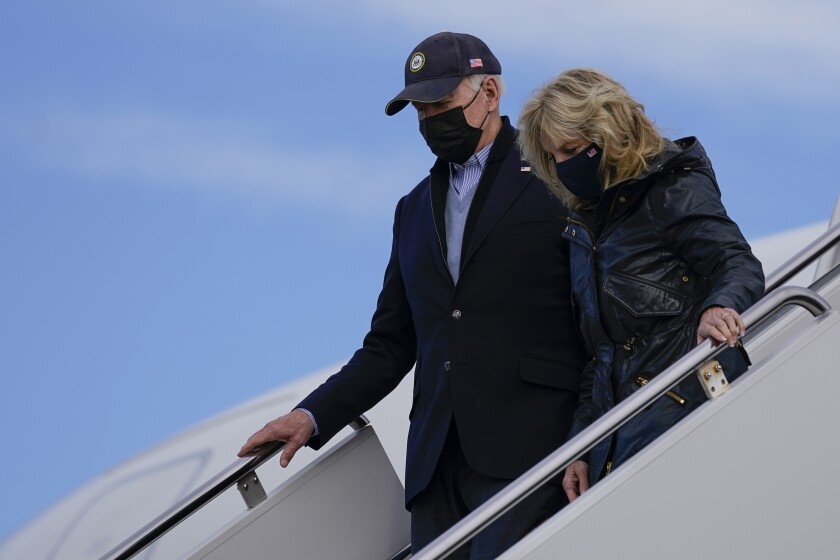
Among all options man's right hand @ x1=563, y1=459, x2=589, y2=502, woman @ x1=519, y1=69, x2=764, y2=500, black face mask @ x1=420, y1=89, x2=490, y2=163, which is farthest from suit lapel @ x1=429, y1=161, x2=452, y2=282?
man's right hand @ x1=563, y1=459, x2=589, y2=502

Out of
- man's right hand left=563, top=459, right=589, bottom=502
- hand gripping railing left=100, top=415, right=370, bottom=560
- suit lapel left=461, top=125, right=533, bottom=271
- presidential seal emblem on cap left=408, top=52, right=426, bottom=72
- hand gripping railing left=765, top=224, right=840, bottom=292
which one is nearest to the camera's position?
man's right hand left=563, top=459, right=589, bottom=502

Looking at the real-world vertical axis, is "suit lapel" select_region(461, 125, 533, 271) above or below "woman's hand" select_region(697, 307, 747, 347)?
above

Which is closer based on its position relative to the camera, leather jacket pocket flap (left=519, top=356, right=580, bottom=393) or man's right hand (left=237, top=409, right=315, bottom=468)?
leather jacket pocket flap (left=519, top=356, right=580, bottom=393)

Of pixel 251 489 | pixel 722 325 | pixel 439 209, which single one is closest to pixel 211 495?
pixel 251 489

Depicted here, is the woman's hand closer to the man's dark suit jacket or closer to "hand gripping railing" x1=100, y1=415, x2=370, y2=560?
the man's dark suit jacket

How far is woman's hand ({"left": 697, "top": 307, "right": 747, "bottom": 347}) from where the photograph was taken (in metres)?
3.07

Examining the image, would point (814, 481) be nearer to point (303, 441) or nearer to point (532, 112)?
point (532, 112)

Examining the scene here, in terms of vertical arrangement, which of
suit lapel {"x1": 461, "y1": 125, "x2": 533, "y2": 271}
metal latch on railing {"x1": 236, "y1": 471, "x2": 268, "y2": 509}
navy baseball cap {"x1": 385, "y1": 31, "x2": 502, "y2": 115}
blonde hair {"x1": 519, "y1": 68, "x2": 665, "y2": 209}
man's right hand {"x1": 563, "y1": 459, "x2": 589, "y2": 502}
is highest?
navy baseball cap {"x1": 385, "y1": 31, "x2": 502, "y2": 115}

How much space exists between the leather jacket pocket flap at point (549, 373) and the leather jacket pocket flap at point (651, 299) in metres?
0.48

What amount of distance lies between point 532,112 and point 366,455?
1519 mm

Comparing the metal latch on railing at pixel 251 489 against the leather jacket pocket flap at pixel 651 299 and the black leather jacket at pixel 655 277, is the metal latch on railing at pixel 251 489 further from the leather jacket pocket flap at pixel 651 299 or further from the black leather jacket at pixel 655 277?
the leather jacket pocket flap at pixel 651 299

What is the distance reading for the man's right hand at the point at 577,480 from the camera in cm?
355

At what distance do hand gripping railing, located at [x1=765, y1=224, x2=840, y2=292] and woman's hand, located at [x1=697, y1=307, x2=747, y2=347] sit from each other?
2.11 feet

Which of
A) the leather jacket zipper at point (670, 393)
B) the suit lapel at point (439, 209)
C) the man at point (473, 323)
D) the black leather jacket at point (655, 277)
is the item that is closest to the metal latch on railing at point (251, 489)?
the man at point (473, 323)
